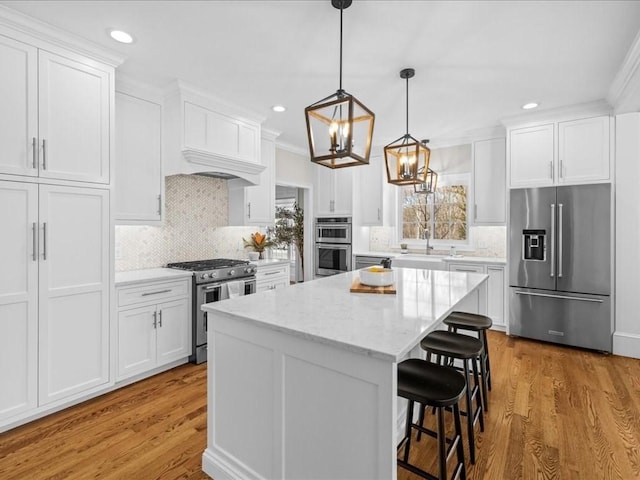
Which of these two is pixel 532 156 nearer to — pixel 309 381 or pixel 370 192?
pixel 370 192

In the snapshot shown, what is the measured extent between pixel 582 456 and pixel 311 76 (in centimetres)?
342

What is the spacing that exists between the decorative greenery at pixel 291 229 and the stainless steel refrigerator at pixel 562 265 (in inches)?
163

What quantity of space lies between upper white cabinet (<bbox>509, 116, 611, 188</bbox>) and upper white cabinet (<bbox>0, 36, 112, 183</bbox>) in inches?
175

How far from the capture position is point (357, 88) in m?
3.32

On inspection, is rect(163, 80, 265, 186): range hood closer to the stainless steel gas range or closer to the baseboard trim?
the stainless steel gas range

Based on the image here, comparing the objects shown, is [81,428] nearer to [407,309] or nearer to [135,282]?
[135,282]

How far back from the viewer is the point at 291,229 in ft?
24.1

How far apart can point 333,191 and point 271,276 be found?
6.74 ft

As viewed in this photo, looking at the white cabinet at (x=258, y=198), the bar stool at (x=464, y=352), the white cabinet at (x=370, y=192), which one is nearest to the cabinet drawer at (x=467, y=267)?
the white cabinet at (x=370, y=192)

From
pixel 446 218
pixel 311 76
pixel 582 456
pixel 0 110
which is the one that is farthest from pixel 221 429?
pixel 446 218

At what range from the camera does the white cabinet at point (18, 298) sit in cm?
220

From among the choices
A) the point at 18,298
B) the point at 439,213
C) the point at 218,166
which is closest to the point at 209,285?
the point at 218,166

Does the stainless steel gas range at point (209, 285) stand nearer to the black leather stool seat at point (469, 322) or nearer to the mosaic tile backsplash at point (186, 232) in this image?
the mosaic tile backsplash at point (186, 232)

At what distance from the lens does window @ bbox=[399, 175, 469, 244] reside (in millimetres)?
5250
